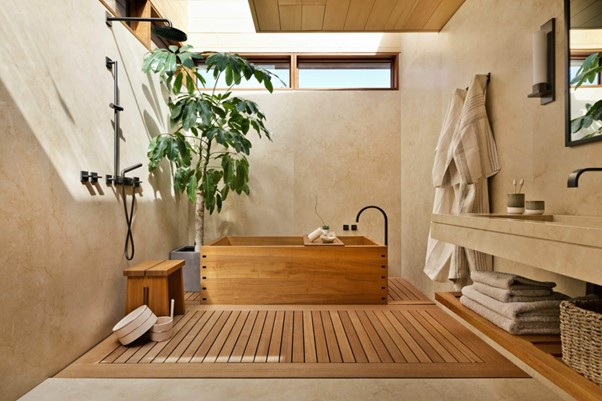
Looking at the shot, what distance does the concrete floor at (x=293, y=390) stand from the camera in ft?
5.50

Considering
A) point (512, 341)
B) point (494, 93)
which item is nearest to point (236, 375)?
point (512, 341)

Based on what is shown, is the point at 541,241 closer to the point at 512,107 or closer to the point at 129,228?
the point at 512,107

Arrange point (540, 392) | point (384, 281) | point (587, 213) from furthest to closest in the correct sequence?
1. point (384, 281)
2. point (540, 392)
3. point (587, 213)

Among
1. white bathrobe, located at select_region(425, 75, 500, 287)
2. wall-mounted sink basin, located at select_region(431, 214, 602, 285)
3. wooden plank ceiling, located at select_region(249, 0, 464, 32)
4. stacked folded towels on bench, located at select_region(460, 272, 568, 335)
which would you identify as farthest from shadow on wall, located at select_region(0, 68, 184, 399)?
white bathrobe, located at select_region(425, 75, 500, 287)

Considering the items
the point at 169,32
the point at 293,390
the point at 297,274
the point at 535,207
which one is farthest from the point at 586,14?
the point at 297,274

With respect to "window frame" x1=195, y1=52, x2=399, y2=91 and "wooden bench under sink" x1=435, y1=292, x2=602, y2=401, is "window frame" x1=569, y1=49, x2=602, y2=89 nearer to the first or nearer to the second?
"wooden bench under sink" x1=435, y1=292, x2=602, y2=401

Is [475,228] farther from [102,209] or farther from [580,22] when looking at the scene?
[102,209]

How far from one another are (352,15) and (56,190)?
8.08ft

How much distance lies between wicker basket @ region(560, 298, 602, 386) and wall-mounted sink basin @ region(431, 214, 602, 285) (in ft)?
0.80

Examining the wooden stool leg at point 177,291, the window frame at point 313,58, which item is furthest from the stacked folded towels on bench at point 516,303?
the window frame at point 313,58

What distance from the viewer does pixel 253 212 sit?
4309mm

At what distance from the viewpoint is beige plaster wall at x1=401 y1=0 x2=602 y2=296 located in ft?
5.39

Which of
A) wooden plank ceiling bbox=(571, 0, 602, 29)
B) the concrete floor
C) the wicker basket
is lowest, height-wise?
the concrete floor

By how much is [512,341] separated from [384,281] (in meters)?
1.88
